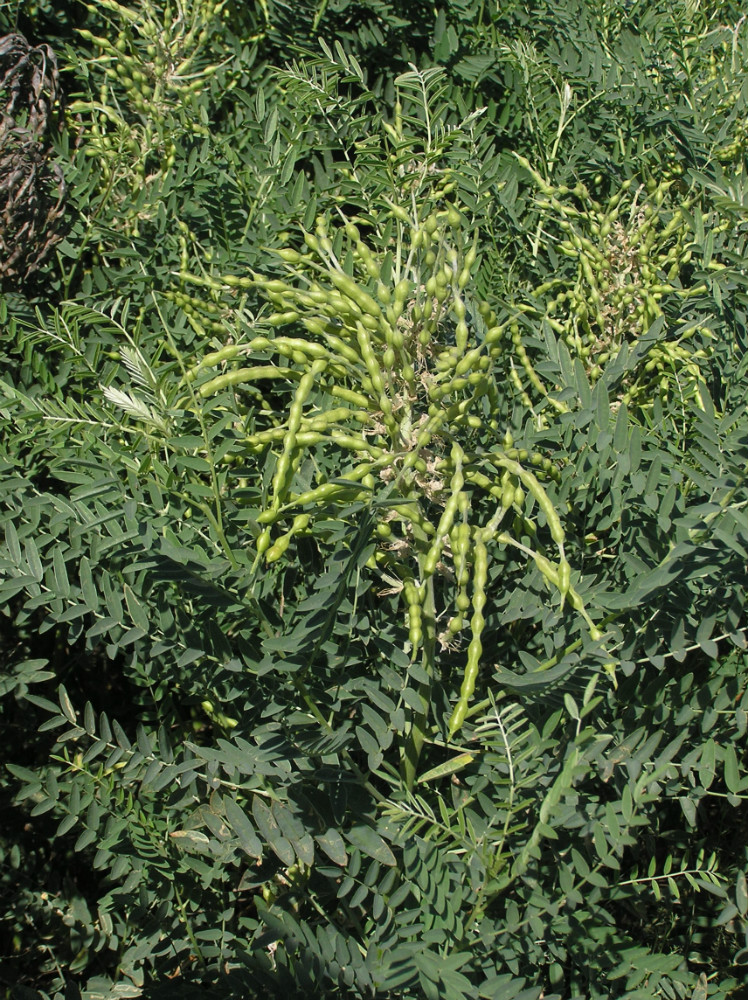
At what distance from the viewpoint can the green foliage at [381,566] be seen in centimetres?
116

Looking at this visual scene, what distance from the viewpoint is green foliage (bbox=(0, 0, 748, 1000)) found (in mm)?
1157

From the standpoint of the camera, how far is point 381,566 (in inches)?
53.4

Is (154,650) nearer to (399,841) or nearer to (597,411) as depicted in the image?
(399,841)

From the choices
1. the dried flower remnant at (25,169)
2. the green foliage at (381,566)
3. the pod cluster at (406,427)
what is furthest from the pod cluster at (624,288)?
the dried flower remnant at (25,169)

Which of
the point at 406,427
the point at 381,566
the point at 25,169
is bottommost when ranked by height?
the point at 381,566

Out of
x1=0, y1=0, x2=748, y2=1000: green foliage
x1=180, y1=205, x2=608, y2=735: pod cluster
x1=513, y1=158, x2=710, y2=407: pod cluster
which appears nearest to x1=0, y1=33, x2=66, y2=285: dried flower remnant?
x1=0, y1=0, x2=748, y2=1000: green foliage

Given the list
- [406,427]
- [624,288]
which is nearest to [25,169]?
[406,427]

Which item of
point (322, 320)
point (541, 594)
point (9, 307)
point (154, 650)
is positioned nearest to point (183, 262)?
point (9, 307)

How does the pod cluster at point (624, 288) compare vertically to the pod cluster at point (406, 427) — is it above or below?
below

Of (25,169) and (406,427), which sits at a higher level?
(25,169)

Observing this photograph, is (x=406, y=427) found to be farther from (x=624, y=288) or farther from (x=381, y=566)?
(x=624, y=288)

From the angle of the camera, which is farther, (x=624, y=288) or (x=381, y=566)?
(x=624, y=288)

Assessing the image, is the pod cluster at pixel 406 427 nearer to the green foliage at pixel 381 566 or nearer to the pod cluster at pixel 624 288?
the green foliage at pixel 381 566

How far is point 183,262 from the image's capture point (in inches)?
69.9
